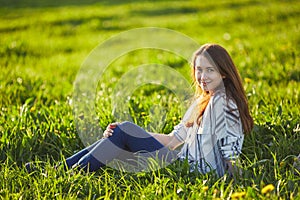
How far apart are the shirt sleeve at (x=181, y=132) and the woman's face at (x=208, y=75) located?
0.42 meters

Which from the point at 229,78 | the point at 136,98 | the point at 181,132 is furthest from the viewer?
the point at 136,98

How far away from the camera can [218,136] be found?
10.8 ft

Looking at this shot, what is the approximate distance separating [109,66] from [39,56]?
1484 millimetres

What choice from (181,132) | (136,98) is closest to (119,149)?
(181,132)

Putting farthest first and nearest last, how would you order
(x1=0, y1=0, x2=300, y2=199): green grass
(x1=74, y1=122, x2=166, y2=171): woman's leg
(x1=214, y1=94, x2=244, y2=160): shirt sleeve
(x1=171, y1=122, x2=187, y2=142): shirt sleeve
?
(x1=171, y1=122, x2=187, y2=142): shirt sleeve → (x1=74, y1=122, x2=166, y2=171): woman's leg → (x1=214, y1=94, x2=244, y2=160): shirt sleeve → (x1=0, y1=0, x2=300, y2=199): green grass

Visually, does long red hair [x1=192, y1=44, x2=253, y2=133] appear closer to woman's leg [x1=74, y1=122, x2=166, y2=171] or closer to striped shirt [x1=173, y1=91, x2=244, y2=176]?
striped shirt [x1=173, y1=91, x2=244, y2=176]

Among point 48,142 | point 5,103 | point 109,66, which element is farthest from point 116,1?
point 48,142

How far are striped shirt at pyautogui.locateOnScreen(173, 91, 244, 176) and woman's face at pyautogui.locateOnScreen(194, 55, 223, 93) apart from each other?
6 cm

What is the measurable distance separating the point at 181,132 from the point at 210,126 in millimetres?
454

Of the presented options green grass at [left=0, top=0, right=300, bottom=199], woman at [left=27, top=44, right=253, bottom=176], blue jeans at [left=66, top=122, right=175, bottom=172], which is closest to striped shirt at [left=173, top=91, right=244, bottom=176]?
woman at [left=27, top=44, right=253, bottom=176]

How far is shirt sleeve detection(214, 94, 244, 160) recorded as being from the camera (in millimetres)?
3295

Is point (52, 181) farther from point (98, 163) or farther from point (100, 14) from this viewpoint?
point (100, 14)

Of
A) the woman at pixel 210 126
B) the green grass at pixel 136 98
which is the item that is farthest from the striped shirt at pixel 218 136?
the green grass at pixel 136 98

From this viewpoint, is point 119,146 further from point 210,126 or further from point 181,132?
point 210,126
